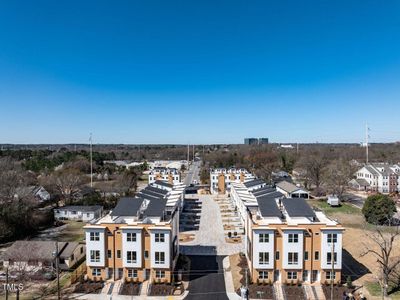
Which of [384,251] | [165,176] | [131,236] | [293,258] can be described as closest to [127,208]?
[131,236]

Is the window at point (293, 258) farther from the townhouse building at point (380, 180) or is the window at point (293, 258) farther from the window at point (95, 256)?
the townhouse building at point (380, 180)

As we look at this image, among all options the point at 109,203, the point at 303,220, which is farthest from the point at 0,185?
the point at 303,220

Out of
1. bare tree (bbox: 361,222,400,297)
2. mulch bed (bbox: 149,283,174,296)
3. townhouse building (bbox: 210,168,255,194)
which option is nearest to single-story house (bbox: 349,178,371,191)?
townhouse building (bbox: 210,168,255,194)

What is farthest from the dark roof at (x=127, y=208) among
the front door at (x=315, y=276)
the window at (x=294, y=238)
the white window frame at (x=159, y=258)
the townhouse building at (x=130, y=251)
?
the front door at (x=315, y=276)

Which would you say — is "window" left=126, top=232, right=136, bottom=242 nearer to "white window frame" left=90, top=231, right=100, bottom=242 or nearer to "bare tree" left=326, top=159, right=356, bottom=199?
"white window frame" left=90, top=231, right=100, bottom=242

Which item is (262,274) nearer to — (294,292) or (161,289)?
(294,292)
